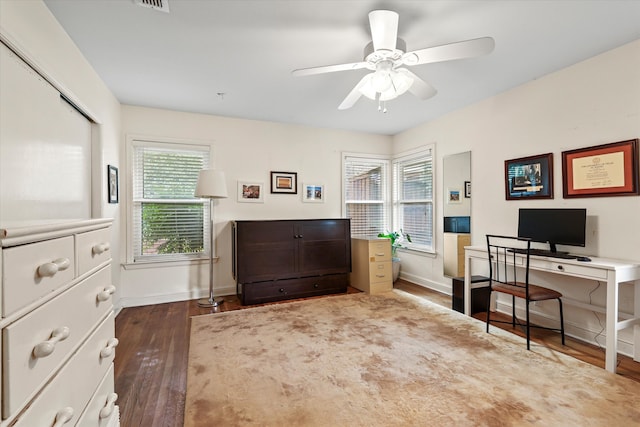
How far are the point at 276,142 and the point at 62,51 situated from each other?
2.67m

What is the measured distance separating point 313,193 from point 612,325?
3.61 meters

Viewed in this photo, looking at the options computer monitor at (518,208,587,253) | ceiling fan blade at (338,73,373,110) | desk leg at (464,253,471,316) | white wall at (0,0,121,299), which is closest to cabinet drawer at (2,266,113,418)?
white wall at (0,0,121,299)

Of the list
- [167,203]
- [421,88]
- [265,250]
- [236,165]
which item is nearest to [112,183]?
[167,203]

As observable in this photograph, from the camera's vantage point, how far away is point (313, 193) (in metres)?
4.82

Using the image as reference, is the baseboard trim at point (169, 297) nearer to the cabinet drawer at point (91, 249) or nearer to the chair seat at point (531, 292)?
the cabinet drawer at point (91, 249)

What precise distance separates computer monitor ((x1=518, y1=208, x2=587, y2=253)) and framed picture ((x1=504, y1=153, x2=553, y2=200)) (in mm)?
239

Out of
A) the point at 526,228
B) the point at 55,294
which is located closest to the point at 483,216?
the point at 526,228

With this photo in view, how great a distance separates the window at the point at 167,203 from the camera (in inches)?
153

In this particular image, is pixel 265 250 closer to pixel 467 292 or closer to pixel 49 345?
pixel 467 292

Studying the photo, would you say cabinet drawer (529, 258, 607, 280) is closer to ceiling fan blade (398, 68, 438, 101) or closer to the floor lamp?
ceiling fan blade (398, 68, 438, 101)

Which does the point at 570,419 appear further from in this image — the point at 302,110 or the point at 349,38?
the point at 302,110

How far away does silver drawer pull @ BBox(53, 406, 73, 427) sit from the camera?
90 centimetres

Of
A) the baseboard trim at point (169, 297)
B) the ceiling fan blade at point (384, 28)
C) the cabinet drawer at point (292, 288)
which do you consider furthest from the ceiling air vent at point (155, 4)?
the baseboard trim at point (169, 297)

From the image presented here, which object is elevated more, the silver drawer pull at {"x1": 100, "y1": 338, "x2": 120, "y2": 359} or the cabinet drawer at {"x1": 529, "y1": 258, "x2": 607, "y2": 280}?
the cabinet drawer at {"x1": 529, "y1": 258, "x2": 607, "y2": 280}
